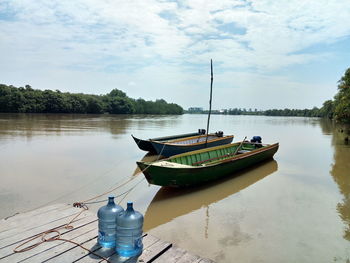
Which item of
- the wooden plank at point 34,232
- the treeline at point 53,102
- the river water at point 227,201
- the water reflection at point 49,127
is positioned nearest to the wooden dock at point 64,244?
the wooden plank at point 34,232

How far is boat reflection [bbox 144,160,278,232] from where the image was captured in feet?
22.2

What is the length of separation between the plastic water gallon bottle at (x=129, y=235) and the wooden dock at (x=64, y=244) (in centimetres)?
8

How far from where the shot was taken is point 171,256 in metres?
3.11

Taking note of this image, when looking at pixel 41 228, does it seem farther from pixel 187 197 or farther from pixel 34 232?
pixel 187 197

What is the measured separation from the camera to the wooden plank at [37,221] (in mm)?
3444

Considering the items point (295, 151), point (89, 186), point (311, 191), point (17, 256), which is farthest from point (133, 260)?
point (295, 151)

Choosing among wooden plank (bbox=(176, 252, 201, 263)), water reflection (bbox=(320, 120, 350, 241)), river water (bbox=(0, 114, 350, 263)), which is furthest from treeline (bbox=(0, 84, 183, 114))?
wooden plank (bbox=(176, 252, 201, 263))

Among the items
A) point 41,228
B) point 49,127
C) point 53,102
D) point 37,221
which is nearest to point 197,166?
point 37,221

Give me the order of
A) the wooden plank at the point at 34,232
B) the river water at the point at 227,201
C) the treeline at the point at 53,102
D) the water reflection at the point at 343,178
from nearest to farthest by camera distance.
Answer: the wooden plank at the point at 34,232 → the river water at the point at 227,201 → the water reflection at the point at 343,178 → the treeline at the point at 53,102

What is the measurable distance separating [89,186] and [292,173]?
28.5 ft

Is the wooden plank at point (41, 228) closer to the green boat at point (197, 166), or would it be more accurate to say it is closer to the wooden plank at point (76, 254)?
the wooden plank at point (76, 254)

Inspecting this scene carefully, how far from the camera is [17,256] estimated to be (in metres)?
2.97

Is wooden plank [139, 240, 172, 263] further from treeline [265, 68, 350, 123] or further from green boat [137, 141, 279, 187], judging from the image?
treeline [265, 68, 350, 123]

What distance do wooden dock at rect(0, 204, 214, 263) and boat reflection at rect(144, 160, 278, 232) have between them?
2587 millimetres
